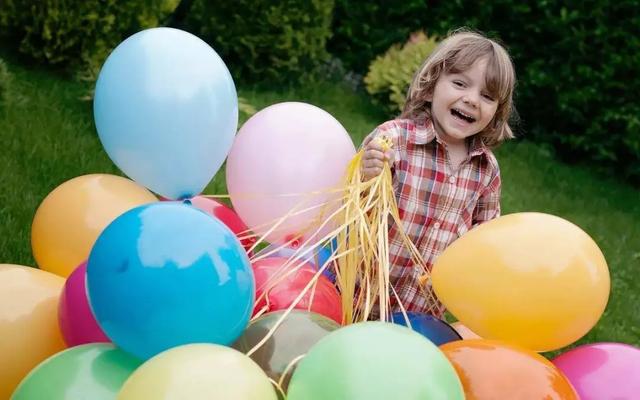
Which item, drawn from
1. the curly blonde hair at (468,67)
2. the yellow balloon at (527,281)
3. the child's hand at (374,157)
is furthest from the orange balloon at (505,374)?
the curly blonde hair at (468,67)

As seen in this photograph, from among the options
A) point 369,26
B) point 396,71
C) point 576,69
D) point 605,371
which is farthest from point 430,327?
point 369,26

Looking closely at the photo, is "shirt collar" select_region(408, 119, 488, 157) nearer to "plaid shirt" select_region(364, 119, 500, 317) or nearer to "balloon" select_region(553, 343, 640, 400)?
"plaid shirt" select_region(364, 119, 500, 317)

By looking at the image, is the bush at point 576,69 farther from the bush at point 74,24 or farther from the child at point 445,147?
the child at point 445,147

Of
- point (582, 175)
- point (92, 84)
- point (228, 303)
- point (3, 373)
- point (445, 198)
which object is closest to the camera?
point (228, 303)

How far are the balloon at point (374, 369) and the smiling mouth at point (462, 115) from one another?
1.13 meters

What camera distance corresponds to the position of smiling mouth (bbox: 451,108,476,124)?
8.75ft

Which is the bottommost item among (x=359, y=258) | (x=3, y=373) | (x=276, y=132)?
(x=3, y=373)

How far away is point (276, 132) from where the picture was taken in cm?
256

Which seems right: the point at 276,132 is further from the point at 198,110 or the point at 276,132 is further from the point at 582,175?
the point at 582,175

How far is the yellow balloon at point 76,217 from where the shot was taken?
7.88 ft

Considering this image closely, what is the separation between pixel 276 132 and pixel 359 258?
522 mm

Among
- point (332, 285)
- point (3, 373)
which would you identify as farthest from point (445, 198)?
point (3, 373)

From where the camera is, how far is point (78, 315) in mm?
2064

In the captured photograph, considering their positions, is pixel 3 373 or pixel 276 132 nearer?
pixel 3 373
